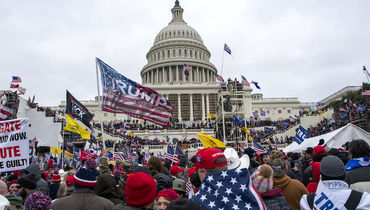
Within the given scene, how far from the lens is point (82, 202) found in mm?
3943

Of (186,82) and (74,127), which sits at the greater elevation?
(186,82)

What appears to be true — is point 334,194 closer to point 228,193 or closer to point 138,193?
point 228,193

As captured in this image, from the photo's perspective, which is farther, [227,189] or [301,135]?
[301,135]

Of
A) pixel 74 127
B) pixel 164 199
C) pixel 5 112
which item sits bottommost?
pixel 164 199

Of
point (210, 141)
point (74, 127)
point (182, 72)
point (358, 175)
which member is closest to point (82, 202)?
point (358, 175)

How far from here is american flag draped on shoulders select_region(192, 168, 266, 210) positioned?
118 inches

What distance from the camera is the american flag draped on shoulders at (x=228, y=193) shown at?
3.01m

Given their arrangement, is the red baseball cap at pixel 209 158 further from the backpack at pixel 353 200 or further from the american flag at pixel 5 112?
the american flag at pixel 5 112

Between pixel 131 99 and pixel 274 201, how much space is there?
28.2ft

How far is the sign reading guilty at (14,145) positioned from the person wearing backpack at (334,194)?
651cm

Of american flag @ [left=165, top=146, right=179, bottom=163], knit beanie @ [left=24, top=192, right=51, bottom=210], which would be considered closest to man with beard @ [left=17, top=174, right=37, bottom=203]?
knit beanie @ [left=24, top=192, right=51, bottom=210]

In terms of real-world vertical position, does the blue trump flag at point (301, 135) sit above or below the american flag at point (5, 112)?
below

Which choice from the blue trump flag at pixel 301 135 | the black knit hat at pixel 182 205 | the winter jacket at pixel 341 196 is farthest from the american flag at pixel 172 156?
the black knit hat at pixel 182 205

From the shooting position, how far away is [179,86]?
241ft
